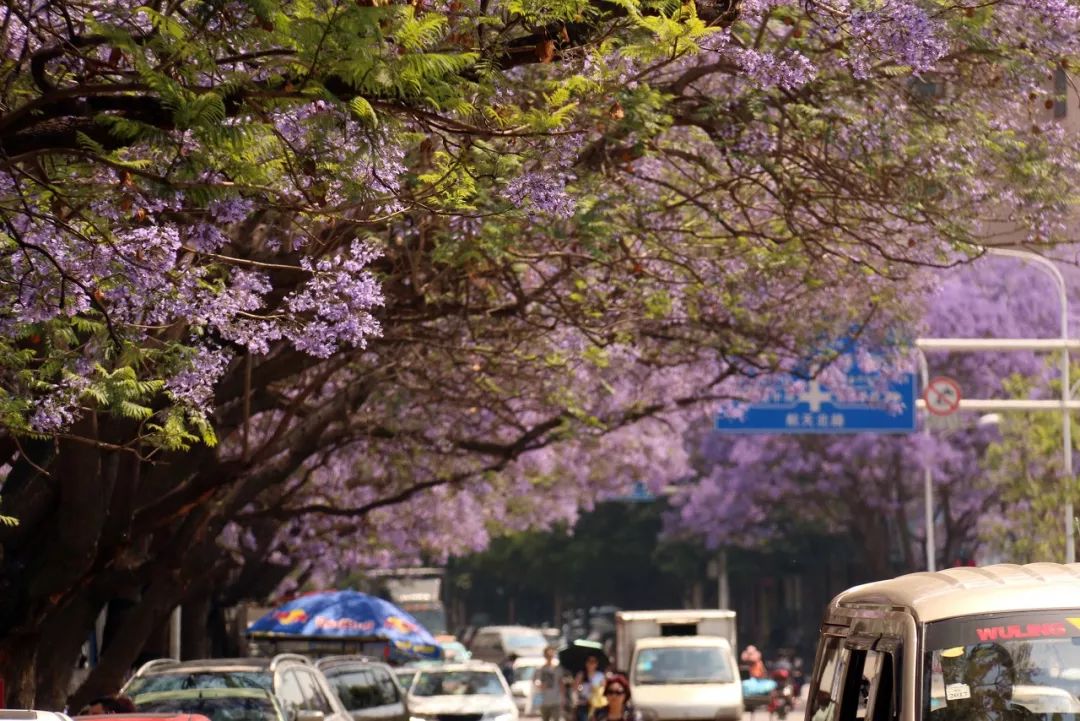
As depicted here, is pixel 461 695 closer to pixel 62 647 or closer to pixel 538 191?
pixel 62 647

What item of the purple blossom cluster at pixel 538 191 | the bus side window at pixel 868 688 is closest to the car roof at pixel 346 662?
the purple blossom cluster at pixel 538 191

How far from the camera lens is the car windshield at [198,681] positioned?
14.7 m

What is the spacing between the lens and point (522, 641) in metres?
52.8

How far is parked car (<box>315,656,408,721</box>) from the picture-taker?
19.7 metres

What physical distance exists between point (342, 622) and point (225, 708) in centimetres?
1461

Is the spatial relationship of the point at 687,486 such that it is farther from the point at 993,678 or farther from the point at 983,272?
the point at 993,678

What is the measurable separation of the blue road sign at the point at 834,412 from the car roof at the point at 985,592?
17.6 m

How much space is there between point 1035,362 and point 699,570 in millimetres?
21472

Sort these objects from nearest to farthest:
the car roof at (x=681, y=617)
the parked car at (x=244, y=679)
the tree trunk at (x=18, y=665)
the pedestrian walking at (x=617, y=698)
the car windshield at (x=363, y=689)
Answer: the parked car at (x=244, y=679), the tree trunk at (x=18, y=665), the pedestrian walking at (x=617, y=698), the car windshield at (x=363, y=689), the car roof at (x=681, y=617)

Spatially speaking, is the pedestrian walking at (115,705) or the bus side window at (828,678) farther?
the pedestrian walking at (115,705)

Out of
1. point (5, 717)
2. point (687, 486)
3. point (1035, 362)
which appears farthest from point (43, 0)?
point (687, 486)

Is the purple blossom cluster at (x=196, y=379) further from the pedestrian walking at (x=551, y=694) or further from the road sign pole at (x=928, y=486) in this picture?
the road sign pole at (x=928, y=486)

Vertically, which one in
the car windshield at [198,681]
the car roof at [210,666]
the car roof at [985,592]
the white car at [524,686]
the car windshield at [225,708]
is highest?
the car roof at [985,592]

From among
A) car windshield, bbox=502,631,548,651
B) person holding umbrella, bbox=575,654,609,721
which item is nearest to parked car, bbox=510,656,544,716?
car windshield, bbox=502,631,548,651
